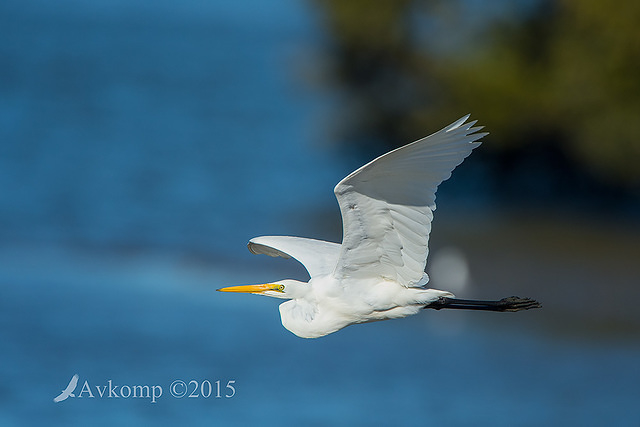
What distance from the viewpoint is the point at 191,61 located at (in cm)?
3619

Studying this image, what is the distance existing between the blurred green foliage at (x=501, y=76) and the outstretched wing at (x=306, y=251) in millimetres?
7982

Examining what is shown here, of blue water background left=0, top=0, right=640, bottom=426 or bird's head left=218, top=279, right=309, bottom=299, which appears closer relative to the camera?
bird's head left=218, top=279, right=309, bottom=299

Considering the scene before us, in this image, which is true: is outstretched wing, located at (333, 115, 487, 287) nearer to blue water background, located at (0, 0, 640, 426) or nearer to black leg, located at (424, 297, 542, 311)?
black leg, located at (424, 297, 542, 311)

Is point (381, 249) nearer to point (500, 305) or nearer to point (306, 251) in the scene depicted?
point (306, 251)

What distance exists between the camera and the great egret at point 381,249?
4262mm

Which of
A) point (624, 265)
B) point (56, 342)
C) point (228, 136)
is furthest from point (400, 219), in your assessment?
point (228, 136)

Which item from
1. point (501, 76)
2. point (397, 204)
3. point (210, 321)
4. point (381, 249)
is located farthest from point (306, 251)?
point (501, 76)

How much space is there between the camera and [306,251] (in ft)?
17.9

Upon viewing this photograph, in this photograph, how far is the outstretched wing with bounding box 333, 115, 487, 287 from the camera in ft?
13.8

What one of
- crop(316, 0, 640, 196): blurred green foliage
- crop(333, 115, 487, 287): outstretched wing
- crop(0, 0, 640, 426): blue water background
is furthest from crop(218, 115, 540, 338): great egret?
crop(316, 0, 640, 196): blurred green foliage

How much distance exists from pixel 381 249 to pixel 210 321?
535 centimetres

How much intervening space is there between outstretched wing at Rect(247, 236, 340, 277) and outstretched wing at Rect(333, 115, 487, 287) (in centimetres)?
37

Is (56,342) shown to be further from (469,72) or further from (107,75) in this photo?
(107,75)

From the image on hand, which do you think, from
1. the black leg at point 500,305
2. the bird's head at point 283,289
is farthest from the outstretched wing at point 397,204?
the black leg at point 500,305
